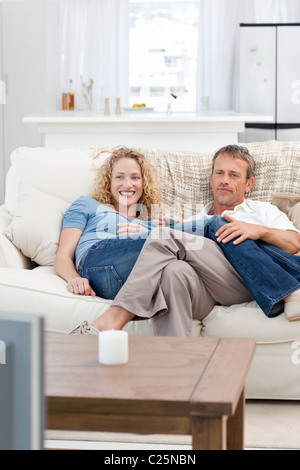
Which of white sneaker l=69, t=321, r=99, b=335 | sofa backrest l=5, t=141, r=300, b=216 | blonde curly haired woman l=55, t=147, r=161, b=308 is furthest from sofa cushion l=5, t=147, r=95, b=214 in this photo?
white sneaker l=69, t=321, r=99, b=335

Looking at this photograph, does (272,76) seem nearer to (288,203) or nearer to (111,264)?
(288,203)

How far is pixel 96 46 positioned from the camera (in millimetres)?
7109

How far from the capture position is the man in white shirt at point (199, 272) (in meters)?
2.07

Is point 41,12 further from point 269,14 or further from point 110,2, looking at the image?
point 269,14

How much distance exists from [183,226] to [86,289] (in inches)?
16.9

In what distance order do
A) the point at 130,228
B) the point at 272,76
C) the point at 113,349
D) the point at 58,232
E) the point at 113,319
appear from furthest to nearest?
the point at 272,76 → the point at 58,232 → the point at 130,228 → the point at 113,319 → the point at 113,349

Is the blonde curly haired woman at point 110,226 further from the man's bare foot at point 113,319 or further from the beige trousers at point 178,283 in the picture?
the man's bare foot at point 113,319

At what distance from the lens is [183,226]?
241cm

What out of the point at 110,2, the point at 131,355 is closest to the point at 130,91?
the point at 110,2

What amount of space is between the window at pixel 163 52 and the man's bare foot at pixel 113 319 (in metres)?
5.35

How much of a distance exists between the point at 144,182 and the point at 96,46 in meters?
4.79

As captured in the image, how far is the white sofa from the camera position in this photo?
2.22m

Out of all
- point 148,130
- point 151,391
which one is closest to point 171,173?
point 148,130

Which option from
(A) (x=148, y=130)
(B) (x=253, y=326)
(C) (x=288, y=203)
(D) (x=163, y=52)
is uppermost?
(D) (x=163, y=52)
